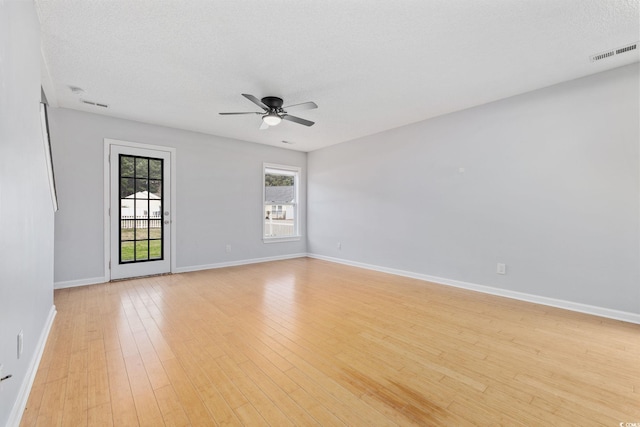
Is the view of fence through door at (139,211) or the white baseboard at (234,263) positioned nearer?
the view of fence through door at (139,211)

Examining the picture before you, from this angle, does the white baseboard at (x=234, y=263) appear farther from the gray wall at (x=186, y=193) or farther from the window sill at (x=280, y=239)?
the window sill at (x=280, y=239)

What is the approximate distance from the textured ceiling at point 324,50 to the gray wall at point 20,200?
0.66 metres

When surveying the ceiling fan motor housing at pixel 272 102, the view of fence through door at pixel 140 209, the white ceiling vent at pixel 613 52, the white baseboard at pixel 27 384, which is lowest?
the white baseboard at pixel 27 384

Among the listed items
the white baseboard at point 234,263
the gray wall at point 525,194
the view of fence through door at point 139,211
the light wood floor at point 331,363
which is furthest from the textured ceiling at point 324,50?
the white baseboard at point 234,263

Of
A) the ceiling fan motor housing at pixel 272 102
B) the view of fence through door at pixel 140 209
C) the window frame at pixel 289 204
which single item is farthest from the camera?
the window frame at pixel 289 204

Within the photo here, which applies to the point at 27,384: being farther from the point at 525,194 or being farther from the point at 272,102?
the point at 525,194

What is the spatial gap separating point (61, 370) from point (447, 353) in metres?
2.90

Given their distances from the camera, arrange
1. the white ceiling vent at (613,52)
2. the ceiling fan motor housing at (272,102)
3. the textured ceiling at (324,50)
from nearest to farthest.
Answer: the textured ceiling at (324,50)
the white ceiling vent at (613,52)
the ceiling fan motor housing at (272,102)

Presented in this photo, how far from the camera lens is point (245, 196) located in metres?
5.85

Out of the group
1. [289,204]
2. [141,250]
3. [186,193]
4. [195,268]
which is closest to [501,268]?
[289,204]

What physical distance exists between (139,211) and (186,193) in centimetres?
81

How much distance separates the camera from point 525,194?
3.51m

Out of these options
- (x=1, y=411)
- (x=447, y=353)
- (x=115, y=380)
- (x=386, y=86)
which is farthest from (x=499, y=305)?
(x=1, y=411)

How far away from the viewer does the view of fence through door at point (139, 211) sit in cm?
442
